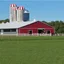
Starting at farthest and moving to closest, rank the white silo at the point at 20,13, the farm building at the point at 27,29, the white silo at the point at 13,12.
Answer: the white silo at the point at 13,12 → the white silo at the point at 20,13 → the farm building at the point at 27,29

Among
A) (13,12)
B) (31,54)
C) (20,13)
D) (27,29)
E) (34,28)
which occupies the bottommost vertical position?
(27,29)

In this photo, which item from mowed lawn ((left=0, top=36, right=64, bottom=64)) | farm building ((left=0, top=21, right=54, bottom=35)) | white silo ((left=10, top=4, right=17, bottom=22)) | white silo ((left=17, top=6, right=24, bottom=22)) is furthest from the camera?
white silo ((left=10, top=4, right=17, bottom=22))

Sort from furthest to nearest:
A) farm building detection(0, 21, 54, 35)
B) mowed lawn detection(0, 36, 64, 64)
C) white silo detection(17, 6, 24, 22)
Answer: white silo detection(17, 6, 24, 22)
farm building detection(0, 21, 54, 35)
mowed lawn detection(0, 36, 64, 64)

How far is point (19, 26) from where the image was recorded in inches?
3280

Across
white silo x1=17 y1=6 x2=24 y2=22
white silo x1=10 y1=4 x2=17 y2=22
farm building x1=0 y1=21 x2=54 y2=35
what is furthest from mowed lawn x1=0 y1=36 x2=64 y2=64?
white silo x1=10 y1=4 x2=17 y2=22

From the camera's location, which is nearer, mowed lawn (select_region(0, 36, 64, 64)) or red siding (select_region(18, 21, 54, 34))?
mowed lawn (select_region(0, 36, 64, 64))

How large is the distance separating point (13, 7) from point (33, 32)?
120 feet

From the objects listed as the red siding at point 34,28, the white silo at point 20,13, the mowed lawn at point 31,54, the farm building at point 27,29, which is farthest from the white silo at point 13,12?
the mowed lawn at point 31,54

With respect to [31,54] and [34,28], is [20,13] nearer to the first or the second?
[34,28]

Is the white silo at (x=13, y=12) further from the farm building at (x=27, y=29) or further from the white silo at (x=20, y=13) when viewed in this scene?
the farm building at (x=27, y=29)

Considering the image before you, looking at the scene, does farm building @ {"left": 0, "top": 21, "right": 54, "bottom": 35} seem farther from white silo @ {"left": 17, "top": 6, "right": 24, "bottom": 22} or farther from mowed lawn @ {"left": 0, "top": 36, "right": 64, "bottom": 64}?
mowed lawn @ {"left": 0, "top": 36, "right": 64, "bottom": 64}

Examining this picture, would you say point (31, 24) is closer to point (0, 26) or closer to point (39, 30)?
point (39, 30)

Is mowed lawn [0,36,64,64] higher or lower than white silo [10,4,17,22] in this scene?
lower

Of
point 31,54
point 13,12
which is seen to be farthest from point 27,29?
point 31,54
